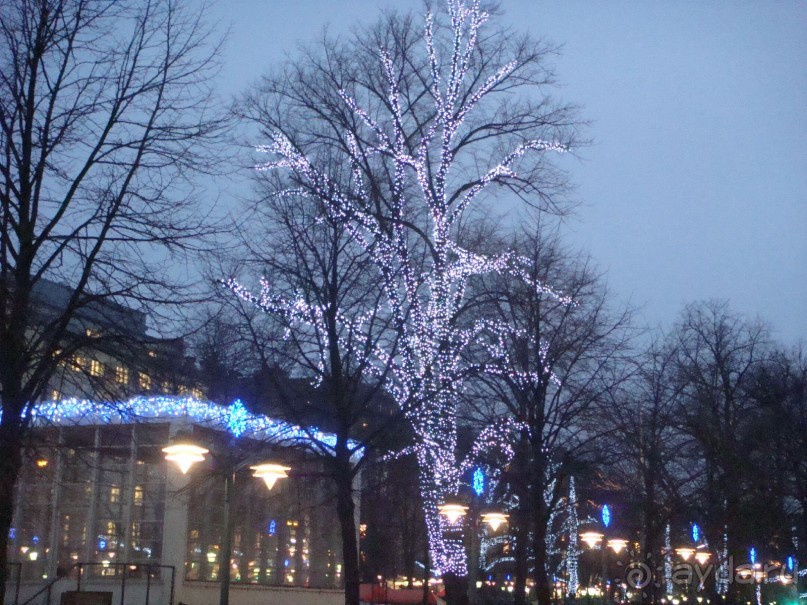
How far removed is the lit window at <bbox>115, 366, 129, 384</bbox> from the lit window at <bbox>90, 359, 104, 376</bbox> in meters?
0.19

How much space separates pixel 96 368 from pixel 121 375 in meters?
0.54

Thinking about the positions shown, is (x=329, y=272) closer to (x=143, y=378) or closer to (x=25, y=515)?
(x=143, y=378)

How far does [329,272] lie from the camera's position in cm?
1962

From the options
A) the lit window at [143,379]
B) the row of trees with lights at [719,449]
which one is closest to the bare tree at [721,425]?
the row of trees with lights at [719,449]

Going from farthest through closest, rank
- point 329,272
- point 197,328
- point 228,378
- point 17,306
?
1. point 228,378
2. point 329,272
3. point 197,328
4. point 17,306

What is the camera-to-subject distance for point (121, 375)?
1300 centimetres

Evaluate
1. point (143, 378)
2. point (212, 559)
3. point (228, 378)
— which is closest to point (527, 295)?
point (228, 378)

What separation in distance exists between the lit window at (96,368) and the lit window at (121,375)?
0.19 meters

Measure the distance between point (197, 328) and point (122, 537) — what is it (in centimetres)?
1674

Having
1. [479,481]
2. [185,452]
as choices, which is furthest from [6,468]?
[479,481]

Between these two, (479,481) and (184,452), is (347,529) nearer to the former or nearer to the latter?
(184,452)

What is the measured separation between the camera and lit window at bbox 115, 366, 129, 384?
12.7m

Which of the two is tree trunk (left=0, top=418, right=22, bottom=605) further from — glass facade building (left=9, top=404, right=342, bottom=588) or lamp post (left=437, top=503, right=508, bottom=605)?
glass facade building (left=9, top=404, right=342, bottom=588)

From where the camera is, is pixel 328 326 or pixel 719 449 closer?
pixel 328 326
